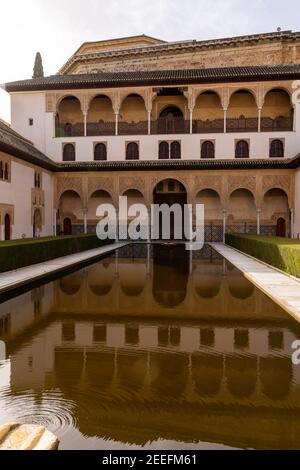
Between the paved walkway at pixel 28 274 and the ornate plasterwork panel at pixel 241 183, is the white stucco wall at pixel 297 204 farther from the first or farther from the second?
the paved walkway at pixel 28 274

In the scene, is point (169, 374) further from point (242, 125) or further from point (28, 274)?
point (242, 125)

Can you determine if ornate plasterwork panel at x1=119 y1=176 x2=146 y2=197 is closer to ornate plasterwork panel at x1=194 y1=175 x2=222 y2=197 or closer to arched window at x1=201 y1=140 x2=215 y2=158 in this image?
ornate plasterwork panel at x1=194 y1=175 x2=222 y2=197

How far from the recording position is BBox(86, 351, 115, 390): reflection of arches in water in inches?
186

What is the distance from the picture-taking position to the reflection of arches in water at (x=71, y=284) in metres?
10.5

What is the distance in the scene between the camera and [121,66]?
4138 centimetres

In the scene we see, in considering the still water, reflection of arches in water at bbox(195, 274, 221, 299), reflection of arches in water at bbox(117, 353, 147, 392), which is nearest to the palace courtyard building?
reflection of arches in water at bbox(195, 274, 221, 299)

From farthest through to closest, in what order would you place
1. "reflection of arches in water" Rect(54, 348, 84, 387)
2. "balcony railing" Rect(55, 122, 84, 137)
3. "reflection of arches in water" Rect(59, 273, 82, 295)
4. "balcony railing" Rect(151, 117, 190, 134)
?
"balcony railing" Rect(55, 122, 84, 137)
"balcony railing" Rect(151, 117, 190, 134)
"reflection of arches in water" Rect(59, 273, 82, 295)
"reflection of arches in water" Rect(54, 348, 84, 387)

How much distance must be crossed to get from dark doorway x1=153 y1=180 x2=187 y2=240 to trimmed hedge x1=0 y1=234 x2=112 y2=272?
10.9 metres

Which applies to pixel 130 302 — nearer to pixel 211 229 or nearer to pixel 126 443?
pixel 126 443

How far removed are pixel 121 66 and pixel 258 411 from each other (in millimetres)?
41730

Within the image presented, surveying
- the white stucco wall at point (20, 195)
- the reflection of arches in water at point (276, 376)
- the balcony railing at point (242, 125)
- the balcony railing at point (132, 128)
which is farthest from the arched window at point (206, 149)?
the reflection of arches in water at point (276, 376)

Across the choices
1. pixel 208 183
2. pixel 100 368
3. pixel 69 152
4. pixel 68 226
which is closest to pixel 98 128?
pixel 69 152

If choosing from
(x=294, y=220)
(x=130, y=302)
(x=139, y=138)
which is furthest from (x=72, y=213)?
(x=130, y=302)

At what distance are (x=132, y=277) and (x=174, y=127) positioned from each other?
20510mm
